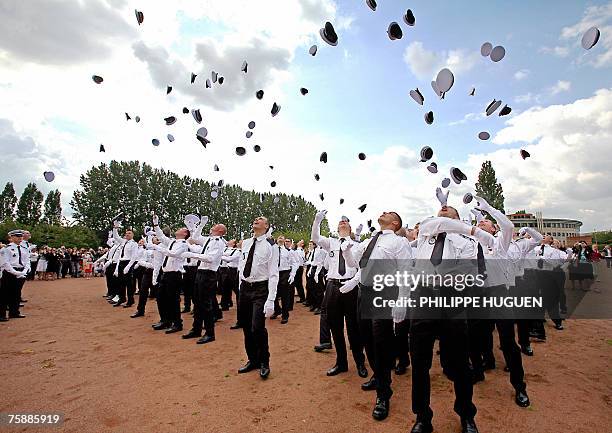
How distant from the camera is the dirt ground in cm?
366

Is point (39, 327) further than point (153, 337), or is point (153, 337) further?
point (39, 327)

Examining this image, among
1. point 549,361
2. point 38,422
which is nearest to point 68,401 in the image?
point 38,422

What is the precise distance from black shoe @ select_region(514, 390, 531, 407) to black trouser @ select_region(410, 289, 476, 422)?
3.71 ft

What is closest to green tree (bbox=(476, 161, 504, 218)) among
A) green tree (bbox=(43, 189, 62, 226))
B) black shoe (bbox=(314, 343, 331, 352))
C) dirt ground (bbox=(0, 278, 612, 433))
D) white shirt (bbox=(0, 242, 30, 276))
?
dirt ground (bbox=(0, 278, 612, 433))

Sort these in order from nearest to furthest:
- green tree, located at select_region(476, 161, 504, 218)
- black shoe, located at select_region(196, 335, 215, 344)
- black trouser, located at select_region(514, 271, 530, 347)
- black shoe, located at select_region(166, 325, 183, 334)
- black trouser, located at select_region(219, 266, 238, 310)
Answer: black trouser, located at select_region(514, 271, 530, 347) → black shoe, located at select_region(196, 335, 215, 344) → black shoe, located at select_region(166, 325, 183, 334) → black trouser, located at select_region(219, 266, 238, 310) → green tree, located at select_region(476, 161, 504, 218)

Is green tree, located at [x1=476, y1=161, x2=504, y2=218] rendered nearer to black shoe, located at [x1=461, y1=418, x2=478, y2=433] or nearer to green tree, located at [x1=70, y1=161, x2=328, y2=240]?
green tree, located at [x1=70, y1=161, x2=328, y2=240]

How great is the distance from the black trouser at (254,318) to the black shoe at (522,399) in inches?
126

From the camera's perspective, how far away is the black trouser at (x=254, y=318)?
5020 millimetres

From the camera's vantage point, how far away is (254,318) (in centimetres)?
501

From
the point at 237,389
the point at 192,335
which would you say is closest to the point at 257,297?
the point at 237,389

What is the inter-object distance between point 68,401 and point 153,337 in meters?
3.06

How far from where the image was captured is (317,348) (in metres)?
6.38

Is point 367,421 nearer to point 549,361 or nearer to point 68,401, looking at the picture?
point 68,401

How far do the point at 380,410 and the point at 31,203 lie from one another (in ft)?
203
